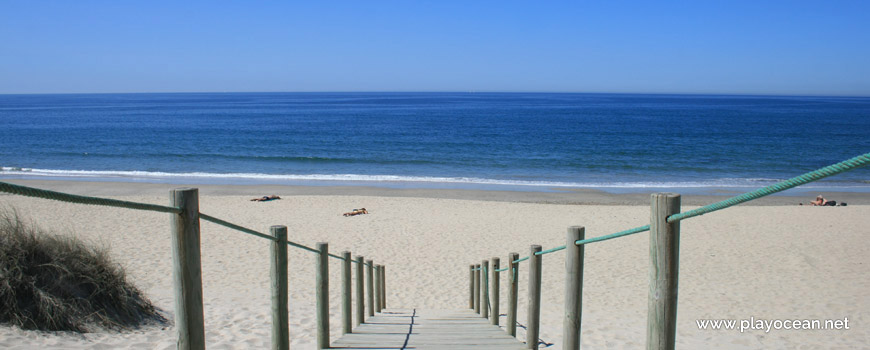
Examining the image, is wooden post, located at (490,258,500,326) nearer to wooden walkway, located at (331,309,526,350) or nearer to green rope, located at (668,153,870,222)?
wooden walkway, located at (331,309,526,350)

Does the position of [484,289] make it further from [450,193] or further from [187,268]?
[450,193]

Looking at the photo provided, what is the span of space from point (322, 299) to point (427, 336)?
1112mm

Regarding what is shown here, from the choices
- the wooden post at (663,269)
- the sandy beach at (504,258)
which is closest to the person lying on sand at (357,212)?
the sandy beach at (504,258)

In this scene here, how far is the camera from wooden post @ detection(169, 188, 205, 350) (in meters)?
2.38

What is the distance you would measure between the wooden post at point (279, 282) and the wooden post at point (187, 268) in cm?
94

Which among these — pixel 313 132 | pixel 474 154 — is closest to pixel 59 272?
pixel 474 154

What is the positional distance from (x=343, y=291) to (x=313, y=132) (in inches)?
2033

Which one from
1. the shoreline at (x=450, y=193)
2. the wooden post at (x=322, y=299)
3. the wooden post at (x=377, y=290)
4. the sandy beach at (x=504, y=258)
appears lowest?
the shoreline at (x=450, y=193)

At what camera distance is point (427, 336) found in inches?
203

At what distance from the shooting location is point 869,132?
189 feet

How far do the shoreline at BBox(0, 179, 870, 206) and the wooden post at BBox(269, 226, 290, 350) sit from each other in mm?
17900

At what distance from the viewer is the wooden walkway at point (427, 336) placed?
183 inches

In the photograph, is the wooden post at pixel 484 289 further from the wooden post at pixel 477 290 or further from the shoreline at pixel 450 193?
the shoreline at pixel 450 193

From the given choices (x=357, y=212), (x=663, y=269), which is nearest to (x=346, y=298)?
(x=663, y=269)
